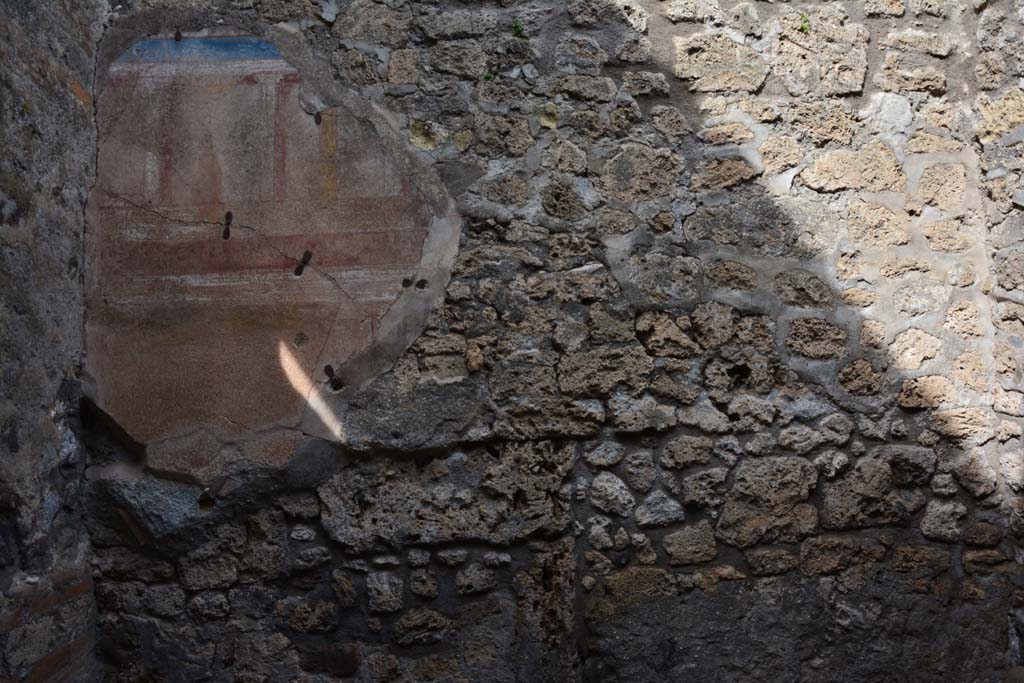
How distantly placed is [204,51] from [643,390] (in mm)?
1593

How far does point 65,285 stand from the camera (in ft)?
8.11

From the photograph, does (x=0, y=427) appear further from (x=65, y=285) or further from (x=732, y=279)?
(x=732, y=279)

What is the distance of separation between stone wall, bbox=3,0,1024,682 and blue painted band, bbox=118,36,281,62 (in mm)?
36

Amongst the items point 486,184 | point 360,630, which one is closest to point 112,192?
point 486,184

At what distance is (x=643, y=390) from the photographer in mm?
2553

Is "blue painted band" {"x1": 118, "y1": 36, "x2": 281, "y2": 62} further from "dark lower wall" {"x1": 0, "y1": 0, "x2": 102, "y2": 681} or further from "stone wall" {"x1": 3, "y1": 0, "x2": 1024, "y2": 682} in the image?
"dark lower wall" {"x1": 0, "y1": 0, "x2": 102, "y2": 681}

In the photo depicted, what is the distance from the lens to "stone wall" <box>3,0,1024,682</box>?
246 cm

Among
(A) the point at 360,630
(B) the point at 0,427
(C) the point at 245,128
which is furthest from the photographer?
(C) the point at 245,128

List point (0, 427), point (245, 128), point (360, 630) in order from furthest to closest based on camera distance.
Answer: point (245, 128)
point (360, 630)
point (0, 427)

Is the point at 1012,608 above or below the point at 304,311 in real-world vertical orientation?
below

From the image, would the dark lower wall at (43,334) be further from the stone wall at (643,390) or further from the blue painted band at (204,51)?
the blue painted band at (204,51)

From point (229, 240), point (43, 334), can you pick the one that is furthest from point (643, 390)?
point (43, 334)

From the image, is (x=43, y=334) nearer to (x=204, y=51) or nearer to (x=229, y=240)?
(x=229, y=240)

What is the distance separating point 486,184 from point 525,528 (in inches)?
38.2
